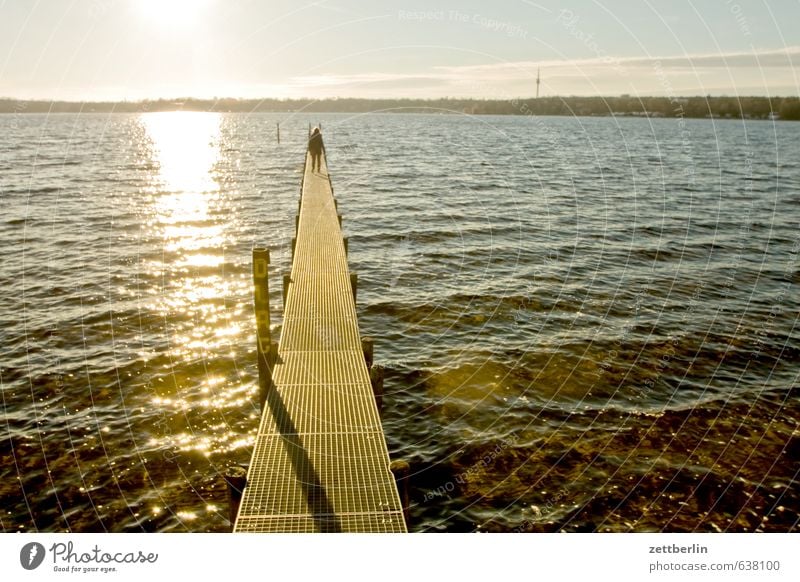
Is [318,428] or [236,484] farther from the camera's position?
[318,428]

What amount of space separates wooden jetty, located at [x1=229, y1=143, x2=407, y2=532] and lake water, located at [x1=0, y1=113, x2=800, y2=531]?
8.36ft

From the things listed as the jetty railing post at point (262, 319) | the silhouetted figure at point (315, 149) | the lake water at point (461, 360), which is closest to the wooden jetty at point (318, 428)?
the jetty railing post at point (262, 319)

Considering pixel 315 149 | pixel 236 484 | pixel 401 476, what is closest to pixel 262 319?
pixel 236 484

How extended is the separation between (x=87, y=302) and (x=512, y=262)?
18.1 metres

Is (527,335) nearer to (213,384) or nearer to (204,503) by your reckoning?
(213,384)

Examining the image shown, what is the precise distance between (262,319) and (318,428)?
4.50m

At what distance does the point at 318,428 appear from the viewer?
11.0 metres

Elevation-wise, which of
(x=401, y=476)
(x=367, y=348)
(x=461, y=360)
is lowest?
(x=461, y=360)

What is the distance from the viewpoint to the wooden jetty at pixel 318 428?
8.81 metres

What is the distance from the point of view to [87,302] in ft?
75.2

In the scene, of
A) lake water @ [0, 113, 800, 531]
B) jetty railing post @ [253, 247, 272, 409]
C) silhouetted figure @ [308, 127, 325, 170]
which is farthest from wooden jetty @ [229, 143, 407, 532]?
silhouetted figure @ [308, 127, 325, 170]

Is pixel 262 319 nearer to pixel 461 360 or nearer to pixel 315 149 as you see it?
pixel 461 360

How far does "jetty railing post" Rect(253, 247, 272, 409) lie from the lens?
14.2m
